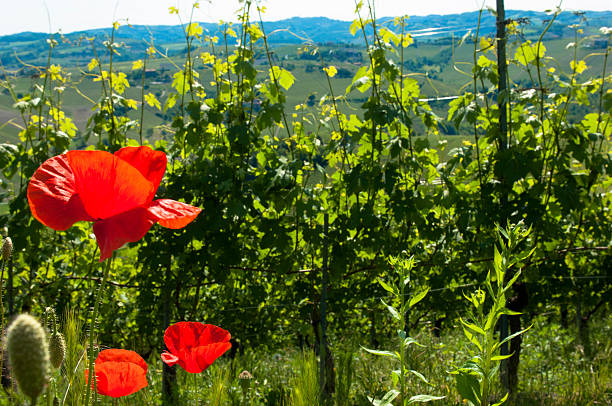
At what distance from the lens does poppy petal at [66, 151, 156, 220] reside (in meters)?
0.90

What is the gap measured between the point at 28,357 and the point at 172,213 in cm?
54

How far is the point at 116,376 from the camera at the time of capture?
43.6 inches

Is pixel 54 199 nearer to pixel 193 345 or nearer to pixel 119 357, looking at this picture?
pixel 119 357

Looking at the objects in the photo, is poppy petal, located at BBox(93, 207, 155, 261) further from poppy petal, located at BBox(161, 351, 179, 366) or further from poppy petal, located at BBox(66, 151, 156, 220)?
poppy petal, located at BBox(161, 351, 179, 366)

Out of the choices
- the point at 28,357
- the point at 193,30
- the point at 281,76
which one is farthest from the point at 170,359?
the point at 193,30

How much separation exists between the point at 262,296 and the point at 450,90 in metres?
152

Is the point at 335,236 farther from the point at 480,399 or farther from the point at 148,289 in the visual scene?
the point at 480,399

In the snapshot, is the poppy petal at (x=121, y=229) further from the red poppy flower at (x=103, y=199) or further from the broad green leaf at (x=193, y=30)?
the broad green leaf at (x=193, y=30)

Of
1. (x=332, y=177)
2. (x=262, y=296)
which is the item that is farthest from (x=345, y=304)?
(x=332, y=177)

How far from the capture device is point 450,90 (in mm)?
146125

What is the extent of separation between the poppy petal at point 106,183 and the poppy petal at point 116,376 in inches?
15.0

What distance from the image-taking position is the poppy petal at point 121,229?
2.95ft

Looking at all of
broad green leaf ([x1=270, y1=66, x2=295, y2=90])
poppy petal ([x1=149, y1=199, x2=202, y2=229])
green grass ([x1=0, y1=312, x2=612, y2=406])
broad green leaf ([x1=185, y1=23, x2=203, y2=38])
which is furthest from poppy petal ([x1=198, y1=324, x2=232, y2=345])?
broad green leaf ([x1=185, y1=23, x2=203, y2=38])

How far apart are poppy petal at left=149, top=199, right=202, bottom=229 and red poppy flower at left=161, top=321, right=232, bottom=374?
339mm
